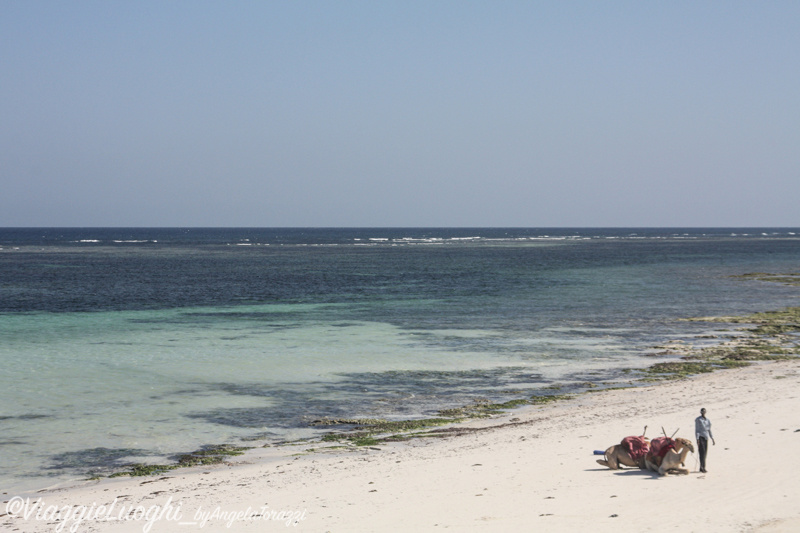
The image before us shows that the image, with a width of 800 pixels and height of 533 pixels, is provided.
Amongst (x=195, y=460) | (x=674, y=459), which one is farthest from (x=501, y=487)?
(x=195, y=460)

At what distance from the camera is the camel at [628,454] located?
14750 mm

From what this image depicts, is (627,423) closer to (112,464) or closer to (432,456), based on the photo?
(432,456)

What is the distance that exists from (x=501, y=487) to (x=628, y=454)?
2631 millimetres

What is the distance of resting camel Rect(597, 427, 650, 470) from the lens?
48.4ft

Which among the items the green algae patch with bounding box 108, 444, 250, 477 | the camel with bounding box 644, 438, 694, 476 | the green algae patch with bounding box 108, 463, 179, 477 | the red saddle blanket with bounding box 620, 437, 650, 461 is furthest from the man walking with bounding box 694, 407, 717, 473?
the green algae patch with bounding box 108, 463, 179, 477

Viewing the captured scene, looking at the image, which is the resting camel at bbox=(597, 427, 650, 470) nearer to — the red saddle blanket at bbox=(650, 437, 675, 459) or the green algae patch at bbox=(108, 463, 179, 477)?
the red saddle blanket at bbox=(650, 437, 675, 459)

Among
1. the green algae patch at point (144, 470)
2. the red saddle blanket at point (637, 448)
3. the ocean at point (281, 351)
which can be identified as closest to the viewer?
the red saddle blanket at point (637, 448)

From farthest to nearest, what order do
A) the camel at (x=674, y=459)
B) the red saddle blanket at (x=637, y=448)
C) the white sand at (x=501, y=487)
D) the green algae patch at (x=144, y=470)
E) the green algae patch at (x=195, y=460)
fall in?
the green algae patch at (x=195, y=460), the green algae patch at (x=144, y=470), the red saddle blanket at (x=637, y=448), the camel at (x=674, y=459), the white sand at (x=501, y=487)

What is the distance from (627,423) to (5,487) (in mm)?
14081

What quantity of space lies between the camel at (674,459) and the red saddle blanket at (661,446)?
3 cm

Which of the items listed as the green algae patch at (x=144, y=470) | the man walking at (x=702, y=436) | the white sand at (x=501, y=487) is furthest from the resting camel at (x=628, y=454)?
the green algae patch at (x=144, y=470)

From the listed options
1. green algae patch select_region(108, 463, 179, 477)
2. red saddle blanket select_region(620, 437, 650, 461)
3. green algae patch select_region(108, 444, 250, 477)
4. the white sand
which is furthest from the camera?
green algae patch select_region(108, 444, 250, 477)

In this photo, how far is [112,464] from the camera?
56.9 feet

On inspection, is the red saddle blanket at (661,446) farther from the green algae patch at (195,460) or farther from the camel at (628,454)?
the green algae patch at (195,460)
